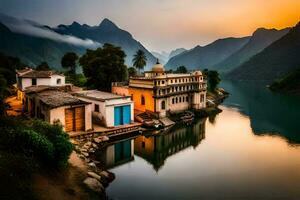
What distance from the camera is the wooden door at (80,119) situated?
3497 centimetres

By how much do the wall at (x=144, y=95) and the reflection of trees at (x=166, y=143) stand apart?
227 inches

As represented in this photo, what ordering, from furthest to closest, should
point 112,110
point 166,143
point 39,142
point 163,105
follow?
point 163,105
point 112,110
point 166,143
point 39,142

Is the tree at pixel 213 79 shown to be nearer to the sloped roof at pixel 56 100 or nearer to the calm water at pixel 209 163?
the calm water at pixel 209 163

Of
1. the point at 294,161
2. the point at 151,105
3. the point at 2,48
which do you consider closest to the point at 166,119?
the point at 151,105

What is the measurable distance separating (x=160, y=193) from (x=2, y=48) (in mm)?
198128

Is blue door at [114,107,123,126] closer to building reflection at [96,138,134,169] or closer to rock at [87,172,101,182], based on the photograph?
building reflection at [96,138,134,169]

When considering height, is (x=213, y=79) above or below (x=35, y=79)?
above

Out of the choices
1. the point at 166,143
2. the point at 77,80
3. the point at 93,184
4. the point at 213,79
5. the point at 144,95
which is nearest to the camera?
the point at 93,184

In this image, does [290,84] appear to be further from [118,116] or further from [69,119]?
[69,119]

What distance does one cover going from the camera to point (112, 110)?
39500 millimetres

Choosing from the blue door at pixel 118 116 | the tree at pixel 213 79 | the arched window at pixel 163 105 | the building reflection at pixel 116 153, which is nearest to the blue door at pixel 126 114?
the blue door at pixel 118 116

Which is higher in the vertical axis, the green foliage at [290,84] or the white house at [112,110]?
the green foliage at [290,84]

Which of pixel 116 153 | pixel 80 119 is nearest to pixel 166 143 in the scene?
pixel 116 153

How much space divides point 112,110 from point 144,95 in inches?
442
